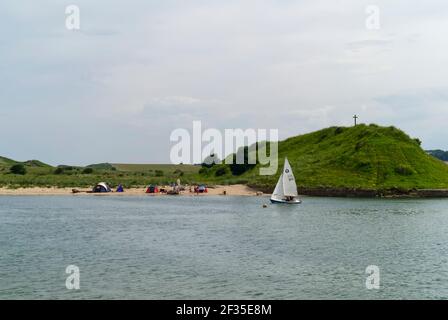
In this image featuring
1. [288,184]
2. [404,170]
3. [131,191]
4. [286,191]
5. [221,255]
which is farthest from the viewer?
[131,191]

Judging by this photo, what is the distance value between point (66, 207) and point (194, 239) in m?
49.5

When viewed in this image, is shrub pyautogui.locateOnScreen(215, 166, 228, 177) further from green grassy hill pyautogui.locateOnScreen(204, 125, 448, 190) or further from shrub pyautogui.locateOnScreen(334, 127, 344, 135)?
shrub pyautogui.locateOnScreen(334, 127, 344, 135)

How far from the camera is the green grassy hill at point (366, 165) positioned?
14888cm

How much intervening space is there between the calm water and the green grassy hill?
200 feet

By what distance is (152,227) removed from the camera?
233 ft

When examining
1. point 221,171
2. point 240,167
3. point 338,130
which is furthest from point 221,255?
point 338,130

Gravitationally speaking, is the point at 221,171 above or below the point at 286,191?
above

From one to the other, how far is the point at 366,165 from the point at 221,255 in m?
116

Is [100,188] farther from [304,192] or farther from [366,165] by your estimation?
[366,165]

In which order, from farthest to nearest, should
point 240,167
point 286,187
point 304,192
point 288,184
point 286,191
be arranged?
point 240,167 < point 304,192 < point 288,184 < point 286,187 < point 286,191

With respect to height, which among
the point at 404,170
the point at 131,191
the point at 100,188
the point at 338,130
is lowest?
the point at 131,191

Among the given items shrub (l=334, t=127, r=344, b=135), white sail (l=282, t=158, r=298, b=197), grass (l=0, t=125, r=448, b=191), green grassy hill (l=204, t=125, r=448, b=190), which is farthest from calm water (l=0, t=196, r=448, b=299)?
shrub (l=334, t=127, r=344, b=135)

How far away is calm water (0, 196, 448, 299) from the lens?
118ft

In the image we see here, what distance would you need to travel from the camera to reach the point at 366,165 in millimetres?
Result: 157250
